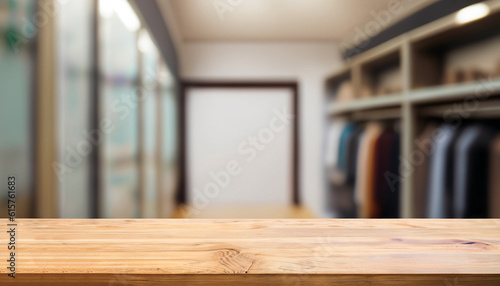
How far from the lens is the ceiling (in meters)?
0.48

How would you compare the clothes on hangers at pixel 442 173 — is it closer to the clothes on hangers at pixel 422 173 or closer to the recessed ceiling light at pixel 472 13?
the clothes on hangers at pixel 422 173

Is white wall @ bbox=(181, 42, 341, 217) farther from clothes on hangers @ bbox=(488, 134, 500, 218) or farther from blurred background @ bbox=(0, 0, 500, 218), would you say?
clothes on hangers @ bbox=(488, 134, 500, 218)

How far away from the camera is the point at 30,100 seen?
0.43 m

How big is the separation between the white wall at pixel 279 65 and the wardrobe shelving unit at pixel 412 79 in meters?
0.02

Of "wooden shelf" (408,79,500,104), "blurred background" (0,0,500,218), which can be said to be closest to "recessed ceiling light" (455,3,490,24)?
"blurred background" (0,0,500,218)

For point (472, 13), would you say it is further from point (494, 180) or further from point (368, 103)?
point (494, 180)

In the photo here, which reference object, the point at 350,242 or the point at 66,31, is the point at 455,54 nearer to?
the point at 350,242

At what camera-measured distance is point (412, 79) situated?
553 mm

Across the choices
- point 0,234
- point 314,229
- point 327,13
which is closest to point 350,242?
point 314,229

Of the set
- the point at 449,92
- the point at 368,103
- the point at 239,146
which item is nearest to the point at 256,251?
the point at 239,146

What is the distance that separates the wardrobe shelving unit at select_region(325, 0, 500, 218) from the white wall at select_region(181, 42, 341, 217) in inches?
1.0

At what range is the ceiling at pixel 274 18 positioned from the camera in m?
0.48

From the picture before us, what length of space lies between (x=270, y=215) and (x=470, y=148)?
45cm

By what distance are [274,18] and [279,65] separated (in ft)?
0.24
